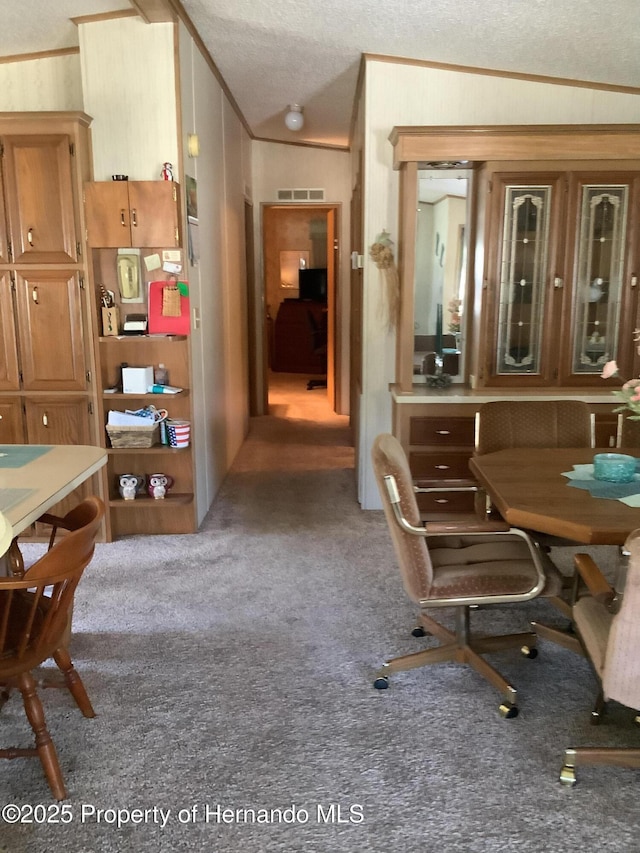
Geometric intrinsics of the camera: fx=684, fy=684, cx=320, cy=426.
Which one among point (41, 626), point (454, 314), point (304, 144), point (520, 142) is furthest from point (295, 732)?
point (304, 144)

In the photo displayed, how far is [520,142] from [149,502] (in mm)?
2861

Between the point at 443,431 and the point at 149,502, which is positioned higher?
the point at 443,431

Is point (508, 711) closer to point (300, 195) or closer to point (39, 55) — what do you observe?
point (39, 55)

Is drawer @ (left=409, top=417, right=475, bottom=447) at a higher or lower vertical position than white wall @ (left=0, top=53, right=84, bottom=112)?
lower

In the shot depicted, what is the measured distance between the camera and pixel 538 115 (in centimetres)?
411

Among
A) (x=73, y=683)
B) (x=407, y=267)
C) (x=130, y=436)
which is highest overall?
(x=407, y=267)

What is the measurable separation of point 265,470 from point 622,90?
3.48 metres

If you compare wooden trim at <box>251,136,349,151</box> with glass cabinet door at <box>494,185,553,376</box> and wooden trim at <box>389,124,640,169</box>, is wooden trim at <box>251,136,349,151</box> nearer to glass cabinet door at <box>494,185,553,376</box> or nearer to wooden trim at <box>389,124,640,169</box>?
wooden trim at <box>389,124,640,169</box>

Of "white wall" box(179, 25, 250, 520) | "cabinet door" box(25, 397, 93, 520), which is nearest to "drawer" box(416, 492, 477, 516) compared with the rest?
"white wall" box(179, 25, 250, 520)

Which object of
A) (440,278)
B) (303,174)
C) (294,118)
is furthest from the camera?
(303,174)

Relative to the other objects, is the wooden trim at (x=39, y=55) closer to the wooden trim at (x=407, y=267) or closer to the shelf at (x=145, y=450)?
the wooden trim at (x=407, y=267)

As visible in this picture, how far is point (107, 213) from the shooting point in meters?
3.55

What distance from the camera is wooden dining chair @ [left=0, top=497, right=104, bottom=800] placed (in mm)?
1807

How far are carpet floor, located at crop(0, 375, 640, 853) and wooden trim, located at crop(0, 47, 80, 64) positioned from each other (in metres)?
2.94
